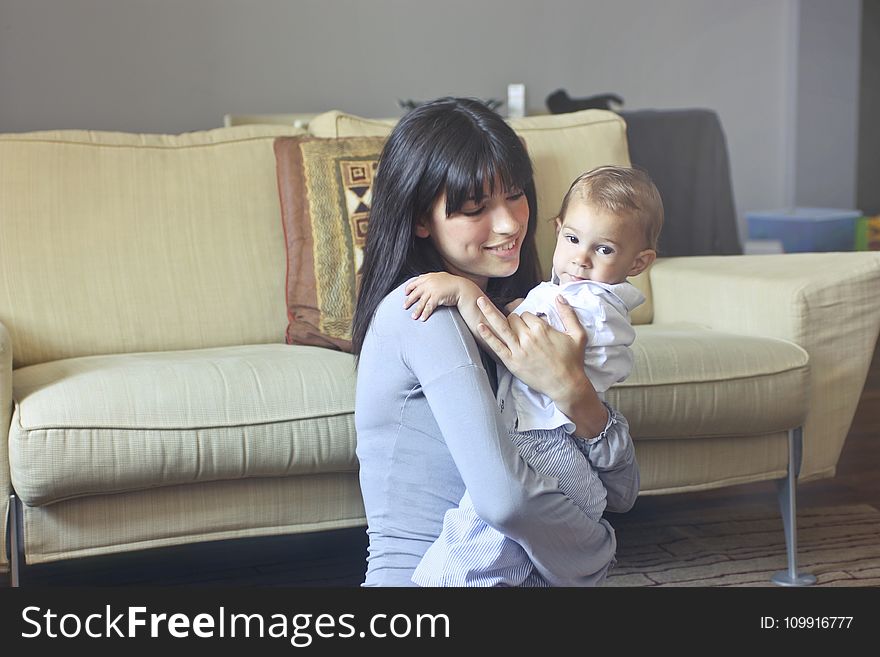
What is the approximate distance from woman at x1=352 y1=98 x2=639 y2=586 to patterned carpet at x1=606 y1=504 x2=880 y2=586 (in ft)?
2.72

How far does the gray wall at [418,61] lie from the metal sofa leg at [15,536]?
2359 millimetres

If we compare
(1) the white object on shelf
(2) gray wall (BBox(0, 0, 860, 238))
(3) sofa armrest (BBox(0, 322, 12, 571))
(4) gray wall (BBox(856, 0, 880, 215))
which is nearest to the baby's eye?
(3) sofa armrest (BBox(0, 322, 12, 571))

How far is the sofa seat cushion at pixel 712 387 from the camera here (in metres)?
1.65

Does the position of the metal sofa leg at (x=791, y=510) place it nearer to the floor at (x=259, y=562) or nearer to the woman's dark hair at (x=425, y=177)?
the floor at (x=259, y=562)

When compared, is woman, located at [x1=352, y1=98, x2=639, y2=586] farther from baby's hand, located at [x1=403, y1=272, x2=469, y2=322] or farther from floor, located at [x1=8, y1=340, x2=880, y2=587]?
floor, located at [x1=8, y1=340, x2=880, y2=587]

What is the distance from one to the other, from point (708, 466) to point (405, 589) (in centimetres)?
105

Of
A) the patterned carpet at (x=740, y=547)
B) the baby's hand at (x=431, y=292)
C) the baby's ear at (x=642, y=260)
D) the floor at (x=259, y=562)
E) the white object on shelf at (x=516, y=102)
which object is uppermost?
the white object on shelf at (x=516, y=102)

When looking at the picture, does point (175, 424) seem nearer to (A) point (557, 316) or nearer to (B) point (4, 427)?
(B) point (4, 427)

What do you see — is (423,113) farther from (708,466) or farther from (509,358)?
(708,466)

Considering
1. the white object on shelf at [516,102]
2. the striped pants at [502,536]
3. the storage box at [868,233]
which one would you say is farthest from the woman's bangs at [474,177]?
the storage box at [868,233]

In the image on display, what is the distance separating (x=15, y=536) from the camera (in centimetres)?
144

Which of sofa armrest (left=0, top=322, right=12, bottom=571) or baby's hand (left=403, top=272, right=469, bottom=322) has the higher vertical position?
baby's hand (left=403, top=272, right=469, bottom=322)

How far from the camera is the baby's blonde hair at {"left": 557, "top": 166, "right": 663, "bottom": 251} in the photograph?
38.1 inches

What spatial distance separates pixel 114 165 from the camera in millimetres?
1958
